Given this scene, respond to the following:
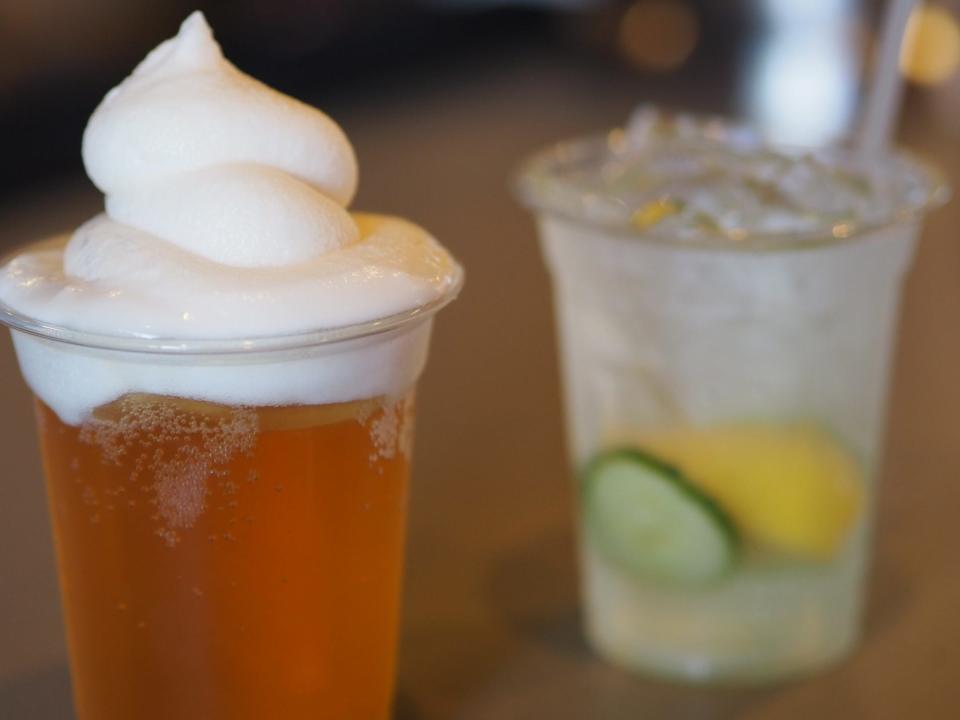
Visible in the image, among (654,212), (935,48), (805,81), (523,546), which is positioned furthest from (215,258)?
(805,81)

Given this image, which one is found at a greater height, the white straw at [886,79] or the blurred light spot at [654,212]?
the white straw at [886,79]

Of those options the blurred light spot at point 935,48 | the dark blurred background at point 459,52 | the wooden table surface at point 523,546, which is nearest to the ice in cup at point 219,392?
the wooden table surface at point 523,546

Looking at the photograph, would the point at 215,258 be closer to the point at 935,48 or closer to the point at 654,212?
the point at 654,212

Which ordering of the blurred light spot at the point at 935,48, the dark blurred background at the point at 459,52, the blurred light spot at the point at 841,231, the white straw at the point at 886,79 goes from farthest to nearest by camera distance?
the blurred light spot at the point at 935,48 < the dark blurred background at the point at 459,52 < the white straw at the point at 886,79 < the blurred light spot at the point at 841,231

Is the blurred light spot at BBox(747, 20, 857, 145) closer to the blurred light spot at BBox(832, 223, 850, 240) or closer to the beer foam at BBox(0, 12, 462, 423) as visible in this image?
the blurred light spot at BBox(832, 223, 850, 240)

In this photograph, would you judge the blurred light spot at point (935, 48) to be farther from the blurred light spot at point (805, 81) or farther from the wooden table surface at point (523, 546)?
the wooden table surface at point (523, 546)

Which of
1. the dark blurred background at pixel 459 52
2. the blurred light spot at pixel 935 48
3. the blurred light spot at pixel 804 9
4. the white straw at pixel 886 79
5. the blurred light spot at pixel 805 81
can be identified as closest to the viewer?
the white straw at pixel 886 79

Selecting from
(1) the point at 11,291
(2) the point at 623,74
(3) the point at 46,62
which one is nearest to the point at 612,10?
(2) the point at 623,74
